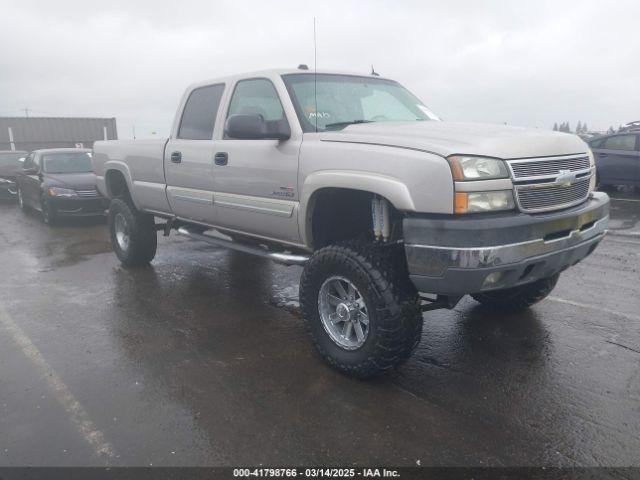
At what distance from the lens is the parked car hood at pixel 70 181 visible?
33.7ft

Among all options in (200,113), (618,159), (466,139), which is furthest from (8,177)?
(618,159)

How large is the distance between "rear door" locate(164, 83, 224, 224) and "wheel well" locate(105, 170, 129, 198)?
4.96 ft

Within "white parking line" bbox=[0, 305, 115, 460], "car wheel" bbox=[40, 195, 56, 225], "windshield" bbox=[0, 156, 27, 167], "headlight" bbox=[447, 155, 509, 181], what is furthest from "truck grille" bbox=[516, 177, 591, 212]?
"windshield" bbox=[0, 156, 27, 167]

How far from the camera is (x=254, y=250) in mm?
4609

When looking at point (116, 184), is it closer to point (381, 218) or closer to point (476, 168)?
point (381, 218)

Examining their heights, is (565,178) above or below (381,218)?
above

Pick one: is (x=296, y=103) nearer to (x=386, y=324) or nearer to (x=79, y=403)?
(x=386, y=324)

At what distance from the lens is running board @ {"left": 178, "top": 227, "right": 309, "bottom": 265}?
4070mm

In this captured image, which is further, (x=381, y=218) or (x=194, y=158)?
(x=194, y=158)

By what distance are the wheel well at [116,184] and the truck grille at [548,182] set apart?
16.7 ft

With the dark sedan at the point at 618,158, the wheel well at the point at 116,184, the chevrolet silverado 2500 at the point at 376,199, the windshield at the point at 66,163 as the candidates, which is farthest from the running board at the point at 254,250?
the dark sedan at the point at 618,158

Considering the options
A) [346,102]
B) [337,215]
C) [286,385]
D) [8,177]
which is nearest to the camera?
[286,385]

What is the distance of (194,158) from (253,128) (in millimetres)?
1408

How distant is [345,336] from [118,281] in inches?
141
